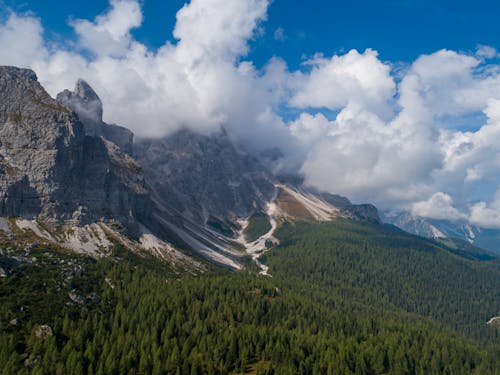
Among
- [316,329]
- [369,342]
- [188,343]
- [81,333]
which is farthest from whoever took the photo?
[316,329]

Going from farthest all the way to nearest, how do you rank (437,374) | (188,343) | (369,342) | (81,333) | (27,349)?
(369,342), (437,374), (188,343), (81,333), (27,349)

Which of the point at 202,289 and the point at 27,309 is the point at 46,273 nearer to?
the point at 27,309

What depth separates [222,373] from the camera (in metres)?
124

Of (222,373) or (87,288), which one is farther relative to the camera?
(87,288)

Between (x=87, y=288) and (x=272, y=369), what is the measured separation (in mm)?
87289

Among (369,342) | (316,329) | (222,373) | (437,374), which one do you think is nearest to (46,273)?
(222,373)

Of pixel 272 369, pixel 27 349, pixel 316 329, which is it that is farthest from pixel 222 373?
pixel 316 329

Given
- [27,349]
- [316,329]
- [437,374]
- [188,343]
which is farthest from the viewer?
[316,329]

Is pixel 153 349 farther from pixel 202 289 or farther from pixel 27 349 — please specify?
pixel 202 289

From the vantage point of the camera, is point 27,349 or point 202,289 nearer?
point 27,349

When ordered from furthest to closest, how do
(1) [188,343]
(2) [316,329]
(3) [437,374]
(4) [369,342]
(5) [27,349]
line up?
(2) [316,329] < (4) [369,342] < (3) [437,374] < (1) [188,343] < (5) [27,349]

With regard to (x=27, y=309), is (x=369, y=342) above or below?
above

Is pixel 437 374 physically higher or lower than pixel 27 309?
higher

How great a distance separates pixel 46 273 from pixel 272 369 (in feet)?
338
